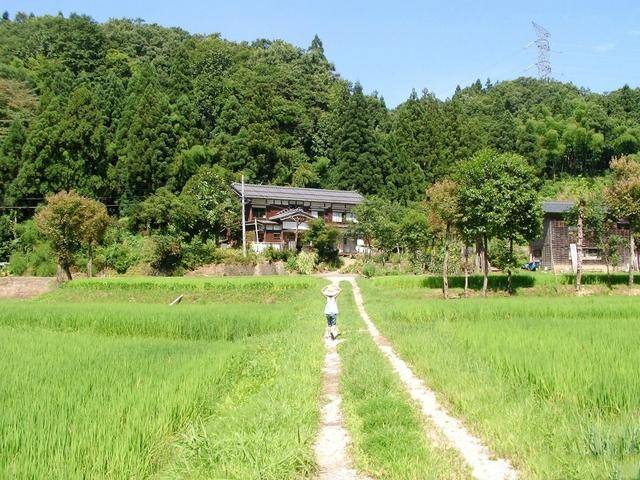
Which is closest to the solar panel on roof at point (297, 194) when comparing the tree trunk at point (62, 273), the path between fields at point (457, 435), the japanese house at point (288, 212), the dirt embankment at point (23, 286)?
the japanese house at point (288, 212)

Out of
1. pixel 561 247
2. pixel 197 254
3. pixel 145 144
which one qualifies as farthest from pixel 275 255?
pixel 561 247

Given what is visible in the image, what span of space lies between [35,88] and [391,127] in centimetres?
3273

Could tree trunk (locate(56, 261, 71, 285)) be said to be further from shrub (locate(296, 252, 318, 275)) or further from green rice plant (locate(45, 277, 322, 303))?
shrub (locate(296, 252, 318, 275))

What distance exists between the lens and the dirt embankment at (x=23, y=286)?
26.4 meters

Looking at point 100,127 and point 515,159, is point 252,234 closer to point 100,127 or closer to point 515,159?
point 100,127

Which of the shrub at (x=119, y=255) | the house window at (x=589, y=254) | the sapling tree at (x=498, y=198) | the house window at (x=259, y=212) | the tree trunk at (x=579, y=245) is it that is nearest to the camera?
the sapling tree at (x=498, y=198)

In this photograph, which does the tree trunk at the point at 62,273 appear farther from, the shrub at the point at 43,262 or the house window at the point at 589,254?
the house window at the point at 589,254

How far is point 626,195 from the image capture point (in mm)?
20953

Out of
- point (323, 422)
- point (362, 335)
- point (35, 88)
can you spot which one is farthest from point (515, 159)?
point (35, 88)

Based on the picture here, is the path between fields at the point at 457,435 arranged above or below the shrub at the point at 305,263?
below

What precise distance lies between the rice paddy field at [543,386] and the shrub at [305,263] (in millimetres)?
20300

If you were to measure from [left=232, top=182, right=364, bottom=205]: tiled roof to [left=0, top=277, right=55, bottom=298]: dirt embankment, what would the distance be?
14.7 meters

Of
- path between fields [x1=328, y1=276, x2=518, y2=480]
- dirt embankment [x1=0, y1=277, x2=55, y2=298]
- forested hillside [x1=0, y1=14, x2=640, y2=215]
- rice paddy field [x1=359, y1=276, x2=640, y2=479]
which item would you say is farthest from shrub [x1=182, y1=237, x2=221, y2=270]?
path between fields [x1=328, y1=276, x2=518, y2=480]

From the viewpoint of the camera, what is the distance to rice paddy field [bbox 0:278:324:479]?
12.2ft
